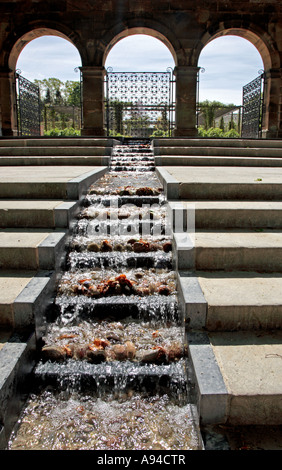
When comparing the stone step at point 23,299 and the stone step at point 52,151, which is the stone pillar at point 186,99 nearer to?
the stone step at point 52,151

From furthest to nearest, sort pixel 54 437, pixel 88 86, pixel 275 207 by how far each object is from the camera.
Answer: pixel 88 86, pixel 275 207, pixel 54 437

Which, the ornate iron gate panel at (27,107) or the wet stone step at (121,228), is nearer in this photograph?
the wet stone step at (121,228)

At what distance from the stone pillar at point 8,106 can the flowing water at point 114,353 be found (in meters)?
11.1

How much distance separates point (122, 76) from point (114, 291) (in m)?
12.5

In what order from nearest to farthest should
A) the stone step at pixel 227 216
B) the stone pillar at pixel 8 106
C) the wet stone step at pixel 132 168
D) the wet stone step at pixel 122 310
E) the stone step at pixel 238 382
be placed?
the stone step at pixel 238 382, the wet stone step at pixel 122 310, the stone step at pixel 227 216, the wet stone step at pixel 132 168, the stone pillar at pixel 8 106

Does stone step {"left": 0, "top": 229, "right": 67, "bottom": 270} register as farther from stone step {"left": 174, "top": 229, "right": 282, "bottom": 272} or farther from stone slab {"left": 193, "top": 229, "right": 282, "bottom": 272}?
stone slab {"left": 193, "top": 229, "right": 282, "bottom": 272}

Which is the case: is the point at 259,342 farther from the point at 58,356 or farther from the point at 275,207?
the point at 275,207

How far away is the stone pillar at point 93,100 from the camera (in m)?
13.3

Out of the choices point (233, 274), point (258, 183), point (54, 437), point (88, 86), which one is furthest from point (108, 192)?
point (88, 86)

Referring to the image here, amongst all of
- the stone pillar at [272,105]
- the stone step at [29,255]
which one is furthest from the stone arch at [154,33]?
the stone step at [29,255]

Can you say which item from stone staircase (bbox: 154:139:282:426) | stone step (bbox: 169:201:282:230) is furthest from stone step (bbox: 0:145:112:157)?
stone step (bbox: 169:201:282:230)

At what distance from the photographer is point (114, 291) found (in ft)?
11.0

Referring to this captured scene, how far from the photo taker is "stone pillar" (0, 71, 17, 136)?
44.6 feet

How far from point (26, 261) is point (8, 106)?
1232 centimetres
